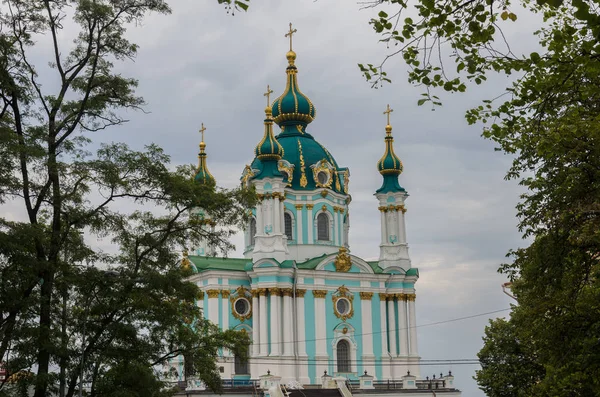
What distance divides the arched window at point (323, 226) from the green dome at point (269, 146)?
187 inches

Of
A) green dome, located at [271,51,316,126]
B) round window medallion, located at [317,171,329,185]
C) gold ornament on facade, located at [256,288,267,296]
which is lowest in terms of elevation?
gold ornament on facade, located at [256,288,267,296]

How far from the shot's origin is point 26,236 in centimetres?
1994

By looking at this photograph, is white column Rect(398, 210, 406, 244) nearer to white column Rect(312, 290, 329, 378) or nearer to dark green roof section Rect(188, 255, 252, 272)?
white column Rect(312, 290, 329, 378)

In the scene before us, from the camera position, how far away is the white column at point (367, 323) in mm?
49250

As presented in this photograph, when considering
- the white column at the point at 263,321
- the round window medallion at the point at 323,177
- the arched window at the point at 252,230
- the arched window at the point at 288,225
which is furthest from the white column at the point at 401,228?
the white column at the point at 263,321

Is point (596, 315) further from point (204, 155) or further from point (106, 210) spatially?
point (204, 155)

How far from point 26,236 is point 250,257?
3253 cm

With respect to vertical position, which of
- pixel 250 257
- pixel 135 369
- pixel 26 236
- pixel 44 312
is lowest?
pixel 135 369

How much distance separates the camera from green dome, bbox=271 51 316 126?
53.9 metres

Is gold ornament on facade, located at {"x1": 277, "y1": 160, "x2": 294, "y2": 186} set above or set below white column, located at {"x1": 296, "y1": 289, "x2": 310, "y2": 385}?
above

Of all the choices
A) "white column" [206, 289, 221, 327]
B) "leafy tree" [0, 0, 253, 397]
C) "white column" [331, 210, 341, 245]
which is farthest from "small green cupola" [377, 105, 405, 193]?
"leafy tree" [0, 0, 253, 397]

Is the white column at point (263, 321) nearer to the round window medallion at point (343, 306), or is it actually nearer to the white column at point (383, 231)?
the round window medallion at point (343, 306)

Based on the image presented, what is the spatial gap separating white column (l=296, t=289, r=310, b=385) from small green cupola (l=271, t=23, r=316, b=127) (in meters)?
11.3

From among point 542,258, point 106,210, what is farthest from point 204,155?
point 542,258
